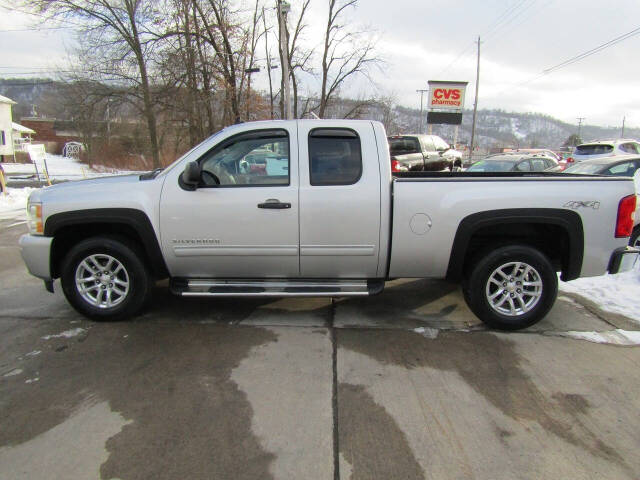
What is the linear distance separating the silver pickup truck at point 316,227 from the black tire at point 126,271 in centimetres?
1

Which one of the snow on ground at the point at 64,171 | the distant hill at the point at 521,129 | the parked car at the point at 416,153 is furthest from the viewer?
the distant hill at the point at 521,129

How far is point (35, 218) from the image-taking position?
4.12 meters

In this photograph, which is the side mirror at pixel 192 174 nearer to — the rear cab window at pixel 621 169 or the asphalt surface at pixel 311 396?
the asphalt surface at pixel 311 396

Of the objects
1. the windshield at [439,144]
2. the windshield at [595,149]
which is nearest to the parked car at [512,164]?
the windshield at [595,149]

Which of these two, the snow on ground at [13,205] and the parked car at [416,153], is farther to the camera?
the parked car at [416,153]

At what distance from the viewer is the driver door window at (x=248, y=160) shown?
13.2 feet

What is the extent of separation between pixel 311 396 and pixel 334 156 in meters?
2.17

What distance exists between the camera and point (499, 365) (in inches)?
138

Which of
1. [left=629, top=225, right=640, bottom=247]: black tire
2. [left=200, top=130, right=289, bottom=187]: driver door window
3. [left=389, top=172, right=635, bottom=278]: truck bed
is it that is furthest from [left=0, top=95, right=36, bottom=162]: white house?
[left=629, top=225, right=640, bottom=247]: black tire

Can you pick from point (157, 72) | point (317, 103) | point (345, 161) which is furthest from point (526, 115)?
point (345, 161)

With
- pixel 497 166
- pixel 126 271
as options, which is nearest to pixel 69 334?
pixel 126 271

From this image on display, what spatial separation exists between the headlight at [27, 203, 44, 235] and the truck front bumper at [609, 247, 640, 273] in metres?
5.40

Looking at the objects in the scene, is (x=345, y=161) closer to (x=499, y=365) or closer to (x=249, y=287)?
(x=249, y=287)

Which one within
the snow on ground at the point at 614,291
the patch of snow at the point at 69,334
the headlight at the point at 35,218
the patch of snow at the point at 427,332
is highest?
the headlight at the point at 35,218
